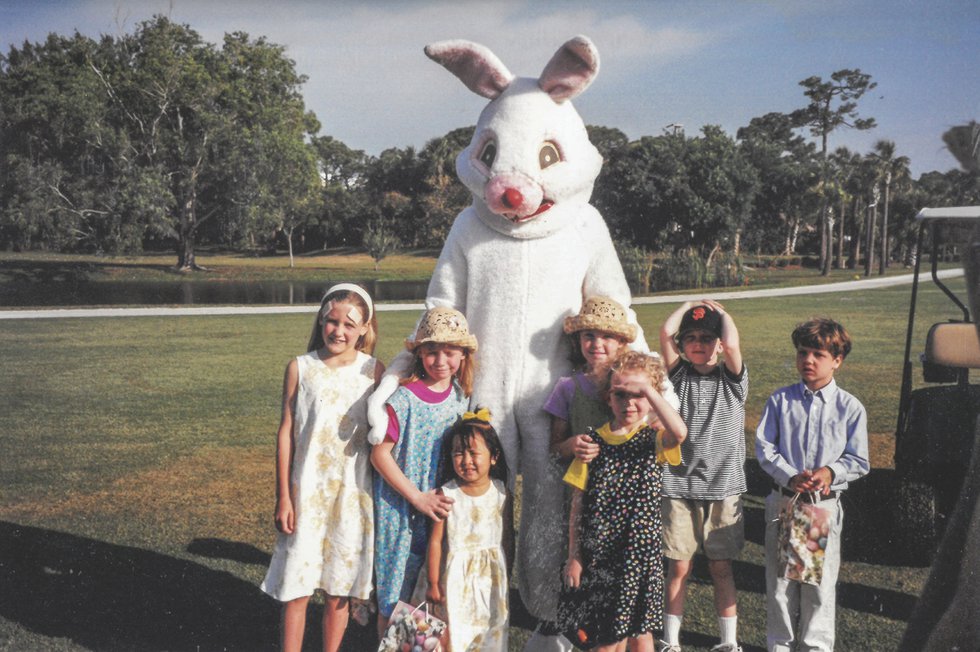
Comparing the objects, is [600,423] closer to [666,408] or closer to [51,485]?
[666,408]

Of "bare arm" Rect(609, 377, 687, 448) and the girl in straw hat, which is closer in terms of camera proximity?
"bare arm" Rect(609, 377, 687, 448)

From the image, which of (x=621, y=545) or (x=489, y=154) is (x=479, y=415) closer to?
(x=621, y=545)

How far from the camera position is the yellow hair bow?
284cm

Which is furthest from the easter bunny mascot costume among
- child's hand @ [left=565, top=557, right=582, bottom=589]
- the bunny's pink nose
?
child's hand @ [left=565, top=557, right=582, bottom=589]

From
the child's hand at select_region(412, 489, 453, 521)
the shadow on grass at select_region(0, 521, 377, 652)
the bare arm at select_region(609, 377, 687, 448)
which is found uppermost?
the bare arm at select_region(609, 377, 687, 448)

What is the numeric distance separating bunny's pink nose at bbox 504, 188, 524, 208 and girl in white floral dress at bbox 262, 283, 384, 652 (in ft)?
2.39

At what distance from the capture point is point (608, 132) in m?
44.8

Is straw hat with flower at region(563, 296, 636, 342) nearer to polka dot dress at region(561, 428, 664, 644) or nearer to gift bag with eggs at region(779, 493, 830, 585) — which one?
polka dot dress at region(561, 428, 664, 644)

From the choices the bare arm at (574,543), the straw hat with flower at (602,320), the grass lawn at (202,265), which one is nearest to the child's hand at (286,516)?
the bare arm at (574,543)

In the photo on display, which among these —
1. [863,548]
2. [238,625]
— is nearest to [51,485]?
[238,625]

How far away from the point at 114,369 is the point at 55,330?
442cm

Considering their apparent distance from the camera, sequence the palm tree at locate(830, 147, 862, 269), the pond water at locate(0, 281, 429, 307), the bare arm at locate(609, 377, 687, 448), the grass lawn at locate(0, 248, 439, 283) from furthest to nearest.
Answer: the palm tree at locate(830, 147, 862, 269)
the grass lawn at locate(0, 248, 439, 283)
the pond water at locate(0, 281, 429, 307)
the bare arm at locate(609, 377, 687, 448)

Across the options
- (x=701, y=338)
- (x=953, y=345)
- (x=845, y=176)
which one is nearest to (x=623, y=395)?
(x=701, y=338)

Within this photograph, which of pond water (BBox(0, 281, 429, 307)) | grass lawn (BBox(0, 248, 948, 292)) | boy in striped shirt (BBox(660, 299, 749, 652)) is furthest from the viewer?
grass lawn (BBox(0, 248, 948, 292))
